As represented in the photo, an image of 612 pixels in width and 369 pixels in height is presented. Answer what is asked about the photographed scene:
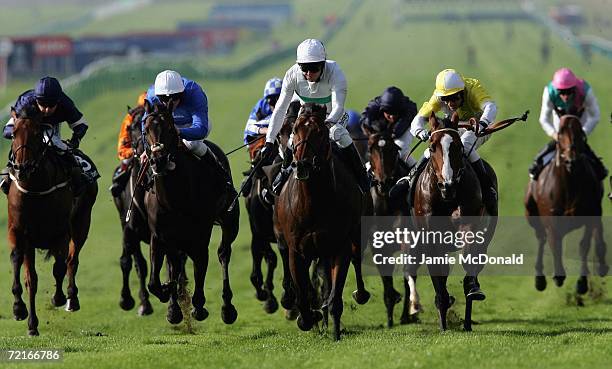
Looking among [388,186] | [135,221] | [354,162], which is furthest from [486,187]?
[135,221]

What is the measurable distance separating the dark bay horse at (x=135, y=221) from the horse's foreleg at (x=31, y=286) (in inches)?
53.8

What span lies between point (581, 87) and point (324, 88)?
15.6 feet

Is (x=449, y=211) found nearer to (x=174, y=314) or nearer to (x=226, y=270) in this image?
(x=226, y=270)

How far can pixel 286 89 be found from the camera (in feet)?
43.5

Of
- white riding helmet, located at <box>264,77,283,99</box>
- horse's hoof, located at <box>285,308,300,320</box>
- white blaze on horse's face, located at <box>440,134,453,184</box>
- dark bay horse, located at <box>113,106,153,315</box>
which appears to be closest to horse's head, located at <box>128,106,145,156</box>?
dark bay horse, located at <box>113,106,153,315</box>

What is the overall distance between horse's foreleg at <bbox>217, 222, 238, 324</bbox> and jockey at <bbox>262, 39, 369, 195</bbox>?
5.87 feet

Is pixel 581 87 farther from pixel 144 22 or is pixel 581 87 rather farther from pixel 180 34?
pixel 144 22

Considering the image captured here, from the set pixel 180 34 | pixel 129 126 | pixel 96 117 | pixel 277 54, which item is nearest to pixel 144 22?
pixel 180 34

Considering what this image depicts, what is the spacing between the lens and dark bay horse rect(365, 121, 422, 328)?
604 inches

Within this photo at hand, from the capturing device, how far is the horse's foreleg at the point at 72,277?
15298 millimetres

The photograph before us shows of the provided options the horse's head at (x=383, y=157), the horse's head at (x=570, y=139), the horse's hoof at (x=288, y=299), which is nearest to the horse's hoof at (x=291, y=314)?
the horse's hoof at (x=288, y=299)

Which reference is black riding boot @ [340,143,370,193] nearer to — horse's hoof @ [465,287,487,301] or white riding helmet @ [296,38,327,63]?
white riding helmet @ [296,38,327,63]

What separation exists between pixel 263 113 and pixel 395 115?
184cm

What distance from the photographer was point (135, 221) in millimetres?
15172
